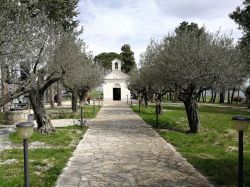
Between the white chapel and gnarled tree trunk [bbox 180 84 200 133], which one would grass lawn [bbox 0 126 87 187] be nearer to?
gnarled tree trunk [bbox 180 84 200 133]

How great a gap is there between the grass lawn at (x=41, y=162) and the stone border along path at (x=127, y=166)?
0.79 ft

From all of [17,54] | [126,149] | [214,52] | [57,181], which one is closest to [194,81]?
[214,52]

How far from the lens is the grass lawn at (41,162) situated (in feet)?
27.2

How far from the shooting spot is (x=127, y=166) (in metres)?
9.76

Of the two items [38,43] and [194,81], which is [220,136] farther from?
[38,43]

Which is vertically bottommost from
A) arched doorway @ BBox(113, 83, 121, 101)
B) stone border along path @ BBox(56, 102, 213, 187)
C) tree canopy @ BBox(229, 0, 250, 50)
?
stone border along path @ BBox(56, 102, 213, 187)

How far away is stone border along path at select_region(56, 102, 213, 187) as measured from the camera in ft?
26.9

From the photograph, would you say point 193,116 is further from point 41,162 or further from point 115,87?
point 115,87

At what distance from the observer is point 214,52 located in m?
16.2

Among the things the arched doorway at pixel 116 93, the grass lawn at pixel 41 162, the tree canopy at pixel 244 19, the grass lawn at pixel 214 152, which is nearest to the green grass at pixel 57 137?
the grass lawn at pixel 41 162

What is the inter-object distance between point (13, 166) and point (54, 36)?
791 cm

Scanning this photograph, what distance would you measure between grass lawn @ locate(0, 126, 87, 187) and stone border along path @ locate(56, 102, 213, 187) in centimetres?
24

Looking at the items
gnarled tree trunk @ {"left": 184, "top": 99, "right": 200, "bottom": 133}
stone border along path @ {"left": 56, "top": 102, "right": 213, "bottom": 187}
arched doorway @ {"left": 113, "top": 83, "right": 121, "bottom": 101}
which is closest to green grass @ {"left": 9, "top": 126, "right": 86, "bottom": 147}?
stone border along path @ {"left": 56, "top": 102, "right": 213, "bottom": 187}

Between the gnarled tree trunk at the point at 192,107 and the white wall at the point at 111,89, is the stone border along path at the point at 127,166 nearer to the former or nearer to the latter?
the gnarled tree trunk at the point at 192,107
